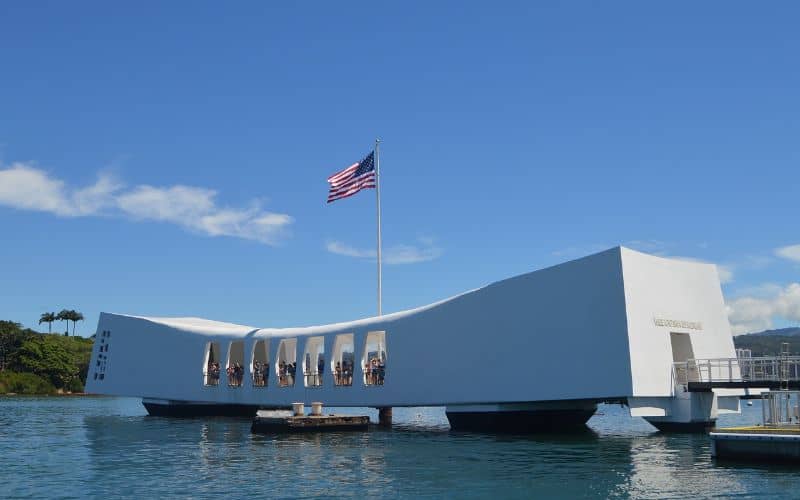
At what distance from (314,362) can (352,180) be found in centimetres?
1001

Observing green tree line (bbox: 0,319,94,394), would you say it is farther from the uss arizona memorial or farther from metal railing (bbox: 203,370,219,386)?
the uss arizona memorial

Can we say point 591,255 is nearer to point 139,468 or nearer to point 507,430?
point 507,430

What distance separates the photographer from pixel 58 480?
20.2 m

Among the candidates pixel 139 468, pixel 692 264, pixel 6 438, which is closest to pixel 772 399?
pixel 692 264

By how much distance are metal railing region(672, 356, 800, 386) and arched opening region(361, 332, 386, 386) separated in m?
13.1

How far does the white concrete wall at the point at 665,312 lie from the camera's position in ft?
A: 92.6

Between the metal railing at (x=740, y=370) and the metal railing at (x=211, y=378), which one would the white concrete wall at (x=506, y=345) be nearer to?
the metal railing at (x=740, y=370)

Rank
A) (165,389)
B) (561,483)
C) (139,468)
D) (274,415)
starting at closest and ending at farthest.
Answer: (561,483) → (139,468) → (274,415) → (165,389)

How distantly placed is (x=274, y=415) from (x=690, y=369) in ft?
53.9

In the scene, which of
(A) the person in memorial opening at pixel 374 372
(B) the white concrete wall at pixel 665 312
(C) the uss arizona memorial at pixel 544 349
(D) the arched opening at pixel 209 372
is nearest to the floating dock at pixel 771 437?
(B) the white concrete wall at pixel 665 312

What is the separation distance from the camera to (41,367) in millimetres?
103125


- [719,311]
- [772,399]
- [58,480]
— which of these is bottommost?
[58,480]

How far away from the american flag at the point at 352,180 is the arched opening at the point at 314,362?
7208mm

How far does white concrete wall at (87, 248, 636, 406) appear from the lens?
28.5 m
